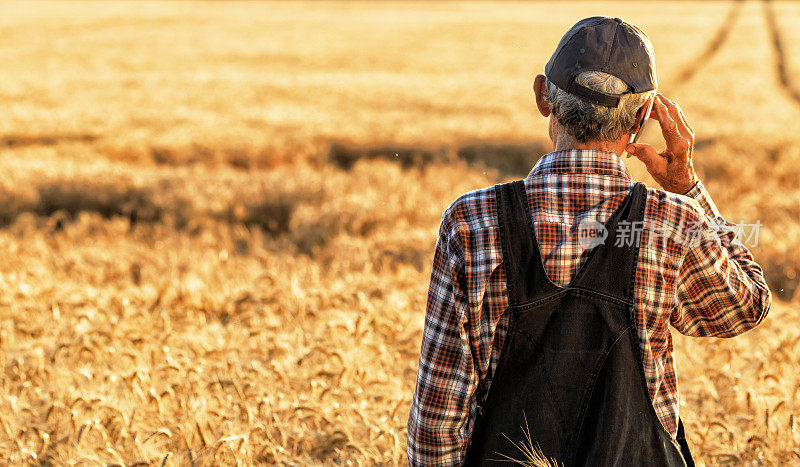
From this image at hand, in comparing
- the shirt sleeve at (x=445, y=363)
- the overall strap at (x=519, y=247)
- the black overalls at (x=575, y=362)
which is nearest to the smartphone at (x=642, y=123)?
the black overalls at (x=575, y=362)

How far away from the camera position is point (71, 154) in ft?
36.4

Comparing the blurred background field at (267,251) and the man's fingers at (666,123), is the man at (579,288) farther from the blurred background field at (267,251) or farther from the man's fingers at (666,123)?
the blurred background field at (267,251)

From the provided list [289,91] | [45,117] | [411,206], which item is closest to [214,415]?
[411,206]

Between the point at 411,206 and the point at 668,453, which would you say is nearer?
the point at 668,453

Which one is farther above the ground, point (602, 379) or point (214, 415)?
point (602, 379)

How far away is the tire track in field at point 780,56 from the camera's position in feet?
68.0

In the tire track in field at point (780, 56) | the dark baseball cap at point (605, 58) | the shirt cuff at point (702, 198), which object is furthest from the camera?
the tire track in field at point (780, 56)

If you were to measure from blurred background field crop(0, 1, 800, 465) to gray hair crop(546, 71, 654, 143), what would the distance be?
1724mm

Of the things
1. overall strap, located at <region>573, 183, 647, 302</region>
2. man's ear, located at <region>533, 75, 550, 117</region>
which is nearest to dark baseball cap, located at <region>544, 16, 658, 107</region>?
man's ear, located at <region>533, 75, 550, 117</region>

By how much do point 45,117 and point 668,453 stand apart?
1408cm

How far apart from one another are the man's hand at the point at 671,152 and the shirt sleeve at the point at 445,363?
567 millimetres

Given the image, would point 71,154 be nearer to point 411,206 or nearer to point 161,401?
point 411,206

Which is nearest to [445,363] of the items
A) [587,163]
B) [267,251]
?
[587,163]

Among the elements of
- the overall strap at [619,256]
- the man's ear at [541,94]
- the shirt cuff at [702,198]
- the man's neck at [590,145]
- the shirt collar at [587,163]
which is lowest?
the overall strap at [619,256]
